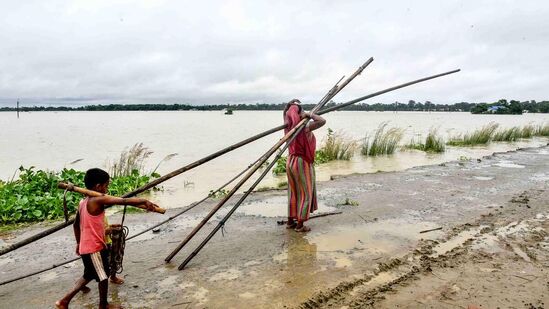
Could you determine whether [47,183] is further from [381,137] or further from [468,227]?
[381,137]

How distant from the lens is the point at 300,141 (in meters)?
5.15

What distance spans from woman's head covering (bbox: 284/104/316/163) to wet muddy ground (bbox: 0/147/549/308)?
106cm

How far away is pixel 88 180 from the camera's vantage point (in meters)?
3.18

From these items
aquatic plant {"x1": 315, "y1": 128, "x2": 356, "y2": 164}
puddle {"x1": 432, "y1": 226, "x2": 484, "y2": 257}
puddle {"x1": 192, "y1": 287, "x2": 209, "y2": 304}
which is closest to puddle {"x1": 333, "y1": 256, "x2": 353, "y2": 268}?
puddle {"x1": 432, "y1": 226, "x2": 484, "y2": 257}

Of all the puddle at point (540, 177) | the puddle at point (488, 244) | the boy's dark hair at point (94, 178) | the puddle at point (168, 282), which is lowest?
the puddle at point (168, 282)

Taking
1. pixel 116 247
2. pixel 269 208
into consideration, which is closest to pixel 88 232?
pixel 116 247

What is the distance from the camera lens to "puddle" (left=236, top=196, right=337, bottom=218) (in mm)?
6438

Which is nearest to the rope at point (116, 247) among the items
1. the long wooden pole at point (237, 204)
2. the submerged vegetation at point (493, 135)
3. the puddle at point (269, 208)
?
the long wooden pole at point (237, 204)

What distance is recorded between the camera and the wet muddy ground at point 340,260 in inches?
133

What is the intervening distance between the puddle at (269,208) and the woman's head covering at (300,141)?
4.99 feet

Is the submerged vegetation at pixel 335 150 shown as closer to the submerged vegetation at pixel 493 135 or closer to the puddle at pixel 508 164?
the puddle at pixel 508 164

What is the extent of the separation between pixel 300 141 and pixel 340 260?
64.7 inches

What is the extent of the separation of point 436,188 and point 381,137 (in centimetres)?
772

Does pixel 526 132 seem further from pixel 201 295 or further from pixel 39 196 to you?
pixel 201 295
